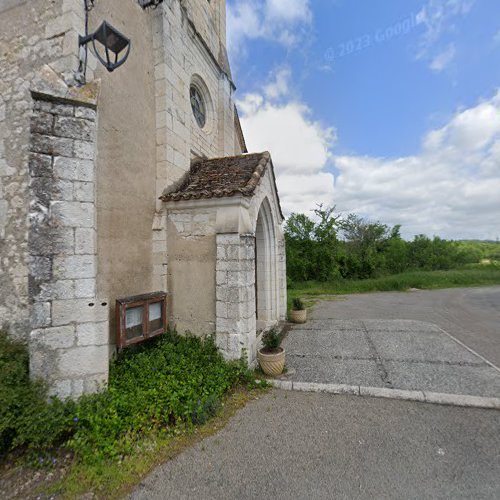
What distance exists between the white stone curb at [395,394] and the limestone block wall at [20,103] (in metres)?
4.06

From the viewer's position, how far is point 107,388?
3312 millimetres

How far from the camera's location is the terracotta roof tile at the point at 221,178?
4.66 meters

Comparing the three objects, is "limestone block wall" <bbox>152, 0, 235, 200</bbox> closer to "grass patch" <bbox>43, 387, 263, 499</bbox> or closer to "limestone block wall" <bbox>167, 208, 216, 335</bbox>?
"limestone block wall" <bbox>167, 208, 216, 335</bbox>

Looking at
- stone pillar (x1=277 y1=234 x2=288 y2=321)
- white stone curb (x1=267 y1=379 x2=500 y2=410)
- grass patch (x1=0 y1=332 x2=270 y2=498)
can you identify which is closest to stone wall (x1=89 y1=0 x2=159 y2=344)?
grass patch (x1=0 y1=332 x2=270 y2=498)

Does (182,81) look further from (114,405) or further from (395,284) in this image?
(395,284)

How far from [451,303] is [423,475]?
11.8 m

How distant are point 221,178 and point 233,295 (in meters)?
2.42

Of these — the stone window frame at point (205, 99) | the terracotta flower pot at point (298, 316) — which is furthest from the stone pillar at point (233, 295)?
the stone window frame at point (205, 99)

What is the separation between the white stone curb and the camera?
11.6ft

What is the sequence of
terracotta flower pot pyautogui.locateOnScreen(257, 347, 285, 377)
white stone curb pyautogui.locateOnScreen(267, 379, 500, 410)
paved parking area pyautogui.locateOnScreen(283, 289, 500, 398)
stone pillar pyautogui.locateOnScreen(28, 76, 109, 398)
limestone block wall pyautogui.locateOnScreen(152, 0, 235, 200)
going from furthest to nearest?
1. limestone block wall pyautogui.locateOnScreen(152, 0, 235, 200)
2. terracotta flower pot pyautogui.locateOnScreen(257, 347, 285, 377)
3. paved parking area pyautogui.locateOnScreen(283, 289, 500, 398)
4. white stone curb pyautogui.locateOnScreen(267, 379, 500, 410)
5. stone pillar pyautogui.locateOnScreen(28, 76, 109, 398)

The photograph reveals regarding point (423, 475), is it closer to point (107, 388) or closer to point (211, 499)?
point (211, 499)

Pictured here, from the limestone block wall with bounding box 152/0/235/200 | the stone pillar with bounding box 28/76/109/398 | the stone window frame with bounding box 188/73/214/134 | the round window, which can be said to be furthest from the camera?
the round window

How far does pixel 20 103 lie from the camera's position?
154 inches

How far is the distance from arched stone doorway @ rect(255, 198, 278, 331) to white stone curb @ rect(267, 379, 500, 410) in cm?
297
